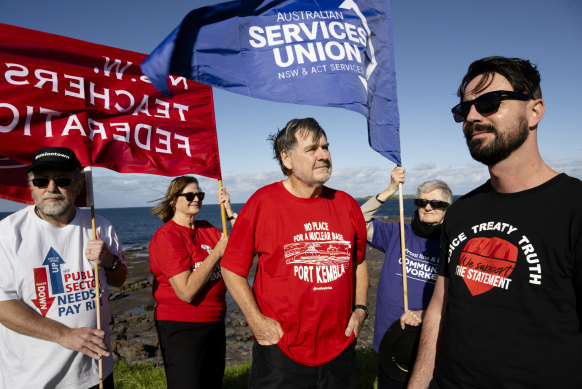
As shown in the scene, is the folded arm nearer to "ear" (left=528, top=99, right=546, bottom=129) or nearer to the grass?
the grass

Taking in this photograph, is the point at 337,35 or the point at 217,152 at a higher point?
the point at 337,35

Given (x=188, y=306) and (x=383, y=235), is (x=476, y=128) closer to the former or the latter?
(x=383, y=235)

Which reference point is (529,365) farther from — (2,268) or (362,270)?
(2,268)

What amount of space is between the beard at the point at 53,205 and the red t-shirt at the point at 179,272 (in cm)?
115

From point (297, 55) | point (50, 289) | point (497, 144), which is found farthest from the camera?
point (297, 55)

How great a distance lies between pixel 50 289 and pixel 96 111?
213 cm

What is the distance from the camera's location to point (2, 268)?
109 inches

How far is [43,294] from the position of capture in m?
2.88

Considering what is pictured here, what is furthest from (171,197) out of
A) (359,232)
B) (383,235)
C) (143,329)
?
(143,329)

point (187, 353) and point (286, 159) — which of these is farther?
point (187, 353)

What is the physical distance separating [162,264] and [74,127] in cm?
184

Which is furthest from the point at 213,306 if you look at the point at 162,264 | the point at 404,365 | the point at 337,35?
the point at 337,35

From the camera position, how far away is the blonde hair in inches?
178

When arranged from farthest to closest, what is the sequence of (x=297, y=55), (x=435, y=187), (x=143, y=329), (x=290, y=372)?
(x=143, y=329), (x=435, y=187), (x=297, y=55), (x=290, y=372)
